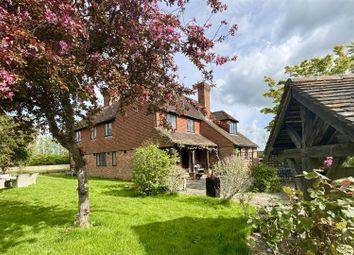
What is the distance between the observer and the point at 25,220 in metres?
10.1

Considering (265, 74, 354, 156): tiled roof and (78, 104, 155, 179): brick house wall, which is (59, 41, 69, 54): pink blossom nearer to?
(265, 74, 354, 156): tiled roof

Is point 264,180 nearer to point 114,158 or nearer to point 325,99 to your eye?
point 325,99

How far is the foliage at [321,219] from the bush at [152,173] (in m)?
11.1

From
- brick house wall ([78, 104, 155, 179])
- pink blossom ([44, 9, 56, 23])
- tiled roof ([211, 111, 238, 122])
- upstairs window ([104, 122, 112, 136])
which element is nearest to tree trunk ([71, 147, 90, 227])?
pink blossom ([44, 9, 56, 23])

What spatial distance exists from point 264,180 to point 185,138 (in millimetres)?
10460

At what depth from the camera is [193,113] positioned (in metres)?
31.5

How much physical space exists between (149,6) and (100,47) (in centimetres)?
178

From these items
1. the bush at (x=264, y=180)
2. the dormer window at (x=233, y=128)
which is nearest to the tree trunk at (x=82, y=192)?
the bush at (x=264, y=180)

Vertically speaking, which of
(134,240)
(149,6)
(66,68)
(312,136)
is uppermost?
(149,6)

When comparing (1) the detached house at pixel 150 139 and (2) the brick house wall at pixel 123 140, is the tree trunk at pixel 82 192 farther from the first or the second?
(2) the brick house wall at pixel 123 140

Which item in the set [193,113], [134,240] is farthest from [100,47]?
[193,113]

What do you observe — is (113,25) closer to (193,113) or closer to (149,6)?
(149,6)

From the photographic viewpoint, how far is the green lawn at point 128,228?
709 cm

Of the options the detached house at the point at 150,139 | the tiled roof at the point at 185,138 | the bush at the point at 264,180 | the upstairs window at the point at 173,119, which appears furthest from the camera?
the upstairs window at the point at 173,119
